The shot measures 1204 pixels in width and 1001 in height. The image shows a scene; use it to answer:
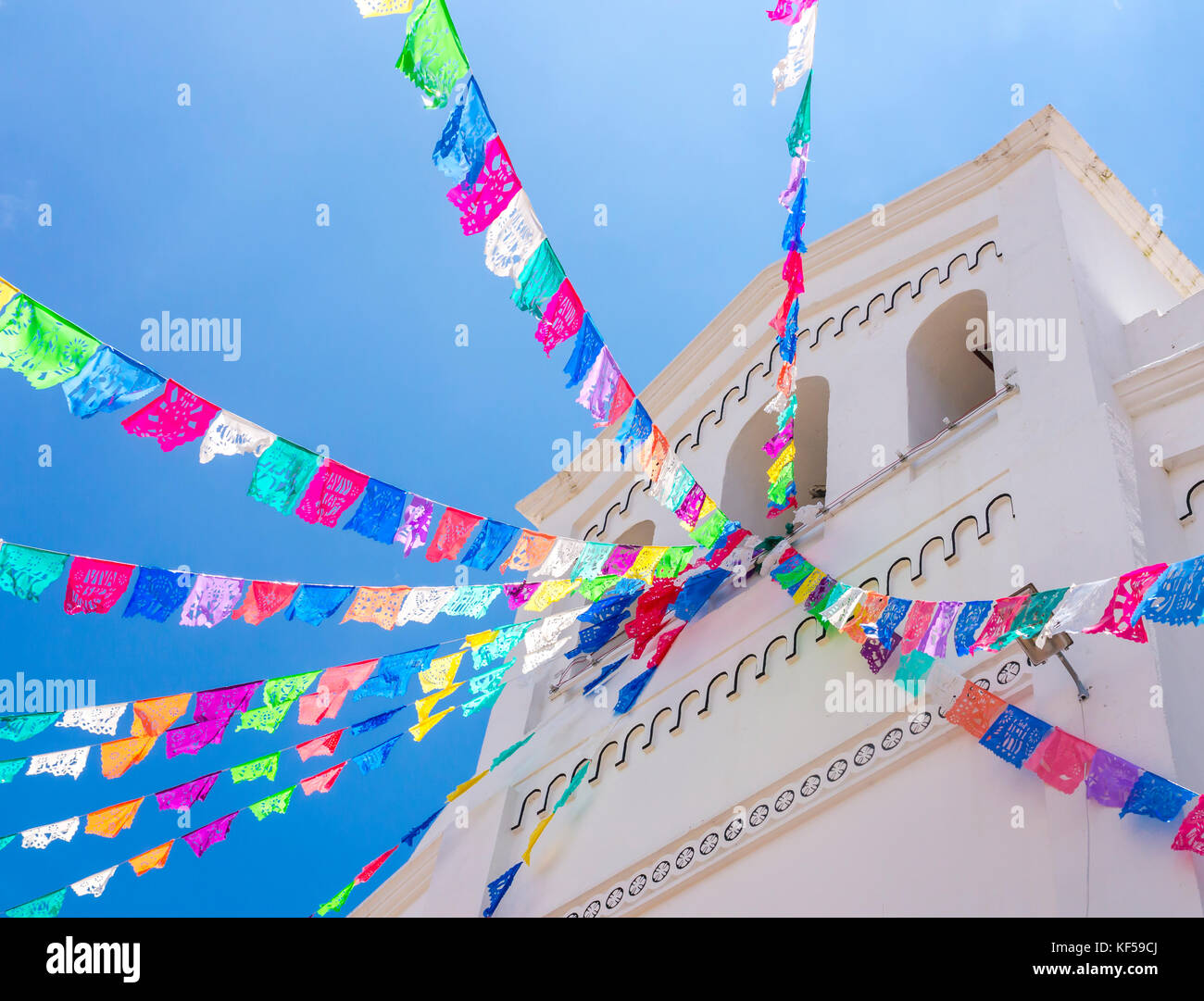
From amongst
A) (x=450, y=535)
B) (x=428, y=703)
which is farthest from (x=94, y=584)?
(x=428, y=703)

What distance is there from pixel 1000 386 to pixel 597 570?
213 cm

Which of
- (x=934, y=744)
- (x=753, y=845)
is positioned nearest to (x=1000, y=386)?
(x=934, y=744)

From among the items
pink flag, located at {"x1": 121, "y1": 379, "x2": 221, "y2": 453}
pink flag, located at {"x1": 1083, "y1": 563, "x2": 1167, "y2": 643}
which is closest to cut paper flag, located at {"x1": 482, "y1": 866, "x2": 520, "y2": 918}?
pink flag, located at {"x1": 121, "y1": 379, "x2": 221, "y2": 453}

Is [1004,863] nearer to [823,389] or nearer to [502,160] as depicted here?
[502,160]

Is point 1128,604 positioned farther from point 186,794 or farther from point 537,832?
point 186,794

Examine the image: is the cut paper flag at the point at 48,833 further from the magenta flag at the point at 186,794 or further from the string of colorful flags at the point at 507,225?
the string of colorful flags at the point at 507,225

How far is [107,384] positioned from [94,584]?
3.49ft

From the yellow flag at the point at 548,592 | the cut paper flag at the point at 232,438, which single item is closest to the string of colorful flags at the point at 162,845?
the yellow flag at the point at 548,592

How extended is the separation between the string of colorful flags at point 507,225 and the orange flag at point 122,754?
8.84ft

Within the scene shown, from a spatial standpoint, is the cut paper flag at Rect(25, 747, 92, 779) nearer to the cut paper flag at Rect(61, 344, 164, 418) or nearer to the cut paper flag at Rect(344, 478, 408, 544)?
the cut paper flag at Rect(344, 478, 408, 544)

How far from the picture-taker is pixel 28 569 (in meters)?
5.43

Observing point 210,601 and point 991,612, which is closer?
point 991,612

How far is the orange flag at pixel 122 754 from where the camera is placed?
Result: 6352 millimetres

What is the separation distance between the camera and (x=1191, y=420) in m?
5.57
